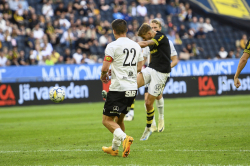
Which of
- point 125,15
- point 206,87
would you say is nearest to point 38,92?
point 206,87

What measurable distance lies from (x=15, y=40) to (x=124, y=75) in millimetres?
16058

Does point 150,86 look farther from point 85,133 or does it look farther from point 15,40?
point 15,40

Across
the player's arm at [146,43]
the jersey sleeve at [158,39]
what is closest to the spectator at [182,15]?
the jersey sleeve at [158,39]

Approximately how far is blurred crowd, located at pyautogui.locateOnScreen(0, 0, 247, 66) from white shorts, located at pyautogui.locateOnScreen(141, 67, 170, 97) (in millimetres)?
12644

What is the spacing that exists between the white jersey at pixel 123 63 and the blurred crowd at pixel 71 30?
14.6 m

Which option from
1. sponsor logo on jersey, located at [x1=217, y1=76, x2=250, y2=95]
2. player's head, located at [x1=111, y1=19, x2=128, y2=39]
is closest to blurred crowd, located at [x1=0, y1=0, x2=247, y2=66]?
sponsor logo on jersey, located at [x1=217, y1=76, x2=250, y2=95]

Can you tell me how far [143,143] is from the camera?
23.8ft

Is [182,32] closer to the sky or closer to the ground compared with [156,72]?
closer to the sky

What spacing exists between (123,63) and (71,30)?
16628mm

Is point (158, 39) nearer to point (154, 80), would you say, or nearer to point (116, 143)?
point (154, 80)

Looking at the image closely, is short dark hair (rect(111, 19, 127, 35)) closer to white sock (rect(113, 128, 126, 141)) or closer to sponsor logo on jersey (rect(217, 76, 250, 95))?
white sock (rect(113, 128, 126, 141))

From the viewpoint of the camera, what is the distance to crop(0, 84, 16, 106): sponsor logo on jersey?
58.0 feet

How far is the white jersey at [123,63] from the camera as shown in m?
5.94

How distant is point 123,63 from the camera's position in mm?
6000
